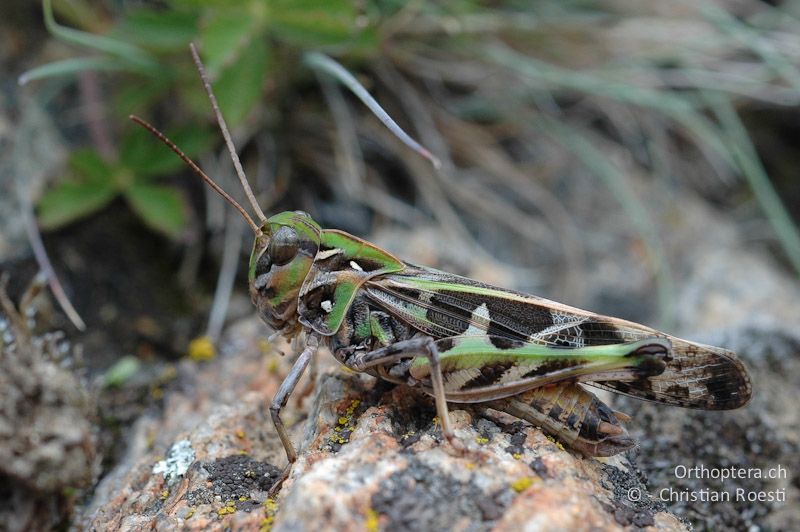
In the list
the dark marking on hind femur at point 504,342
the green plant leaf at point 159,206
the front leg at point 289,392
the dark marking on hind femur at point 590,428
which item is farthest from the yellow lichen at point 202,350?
the dark marking on hind femur at point 590,428

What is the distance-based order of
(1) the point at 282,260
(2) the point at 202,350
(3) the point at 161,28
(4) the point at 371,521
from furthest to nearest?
1. (3) the point at 161,28
2. (2) the point at 202,350
3. (1) the point at 282,260
4. (4) the point at 371,521

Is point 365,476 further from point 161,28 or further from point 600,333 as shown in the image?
point 161,28

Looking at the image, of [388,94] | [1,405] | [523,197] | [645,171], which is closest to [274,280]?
[1,405]

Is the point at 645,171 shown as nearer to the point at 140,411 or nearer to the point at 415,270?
the point at 415,270

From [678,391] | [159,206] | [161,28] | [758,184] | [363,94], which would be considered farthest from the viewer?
[758,184]

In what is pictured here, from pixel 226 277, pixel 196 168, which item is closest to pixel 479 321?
pixel 196 168

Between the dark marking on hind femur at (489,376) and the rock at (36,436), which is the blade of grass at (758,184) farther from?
the rock at (36,436)
